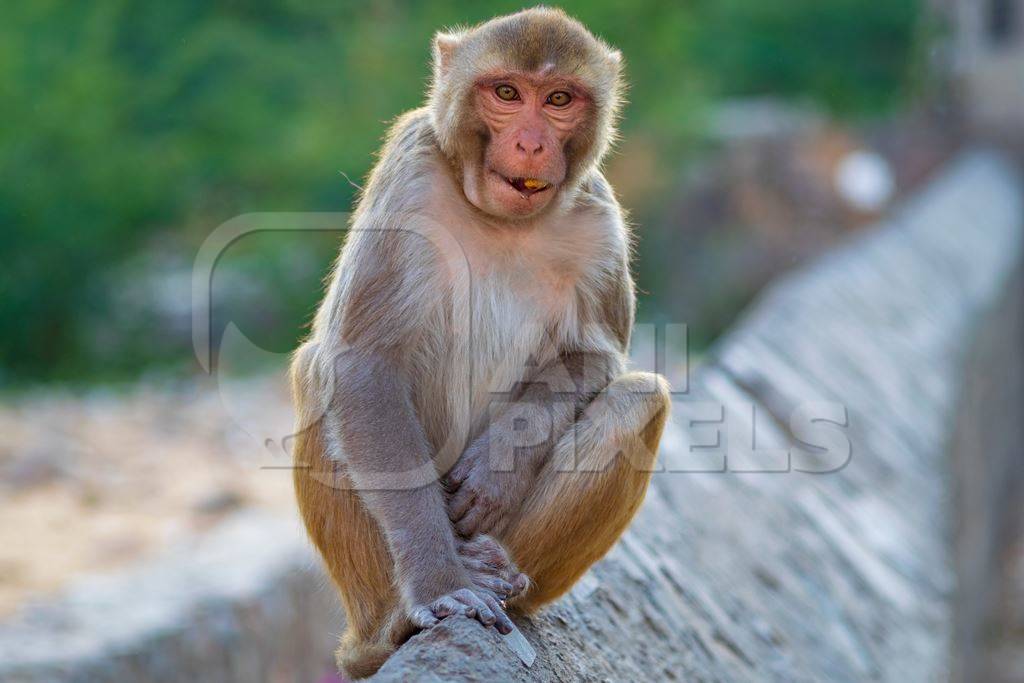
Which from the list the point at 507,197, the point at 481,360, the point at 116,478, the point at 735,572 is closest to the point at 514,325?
the point at 481,360

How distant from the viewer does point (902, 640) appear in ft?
15.4

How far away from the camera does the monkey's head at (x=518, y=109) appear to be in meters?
3.21

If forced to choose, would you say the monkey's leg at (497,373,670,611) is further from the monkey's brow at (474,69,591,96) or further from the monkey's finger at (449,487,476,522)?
the monkey's brow at (474,69,591,96)

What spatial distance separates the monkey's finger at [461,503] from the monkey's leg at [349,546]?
186mm

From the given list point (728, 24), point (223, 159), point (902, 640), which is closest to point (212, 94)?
point (223, 159)

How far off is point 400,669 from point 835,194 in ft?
57.4

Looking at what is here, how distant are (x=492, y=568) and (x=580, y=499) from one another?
10.5 inches

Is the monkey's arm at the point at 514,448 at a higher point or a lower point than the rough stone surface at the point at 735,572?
higher

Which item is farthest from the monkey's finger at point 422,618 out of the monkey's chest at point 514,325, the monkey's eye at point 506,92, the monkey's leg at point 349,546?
the monkey's eye at point 506,92

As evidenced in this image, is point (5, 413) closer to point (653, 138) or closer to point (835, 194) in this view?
point (653, 138)

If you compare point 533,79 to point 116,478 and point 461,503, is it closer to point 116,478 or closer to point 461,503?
point 461,503

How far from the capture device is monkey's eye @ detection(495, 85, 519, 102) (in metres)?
3.27

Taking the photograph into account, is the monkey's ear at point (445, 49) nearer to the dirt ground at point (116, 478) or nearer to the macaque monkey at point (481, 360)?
the macaque monkey at point (481, 360)

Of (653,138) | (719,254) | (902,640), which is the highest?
(902,640)
